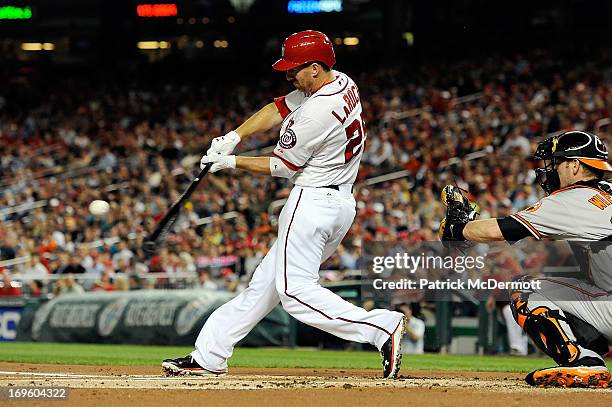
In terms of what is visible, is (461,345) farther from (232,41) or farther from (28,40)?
(28,40)

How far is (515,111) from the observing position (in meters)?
18.9

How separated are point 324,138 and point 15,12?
22.1 metres

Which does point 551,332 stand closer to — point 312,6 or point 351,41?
point 312,6

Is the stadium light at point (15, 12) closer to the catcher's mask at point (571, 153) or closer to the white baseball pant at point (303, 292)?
the white baseball pant at point (303, 292)

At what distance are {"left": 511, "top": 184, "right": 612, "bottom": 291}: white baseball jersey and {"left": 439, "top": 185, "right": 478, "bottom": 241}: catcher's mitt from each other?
30 centimetres

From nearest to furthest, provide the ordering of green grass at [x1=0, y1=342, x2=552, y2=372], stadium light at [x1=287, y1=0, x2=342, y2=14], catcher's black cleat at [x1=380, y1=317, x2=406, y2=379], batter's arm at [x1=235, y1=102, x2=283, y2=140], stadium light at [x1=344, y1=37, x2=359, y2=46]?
1. catcher's black cleat at [x1=380, y1=317, x2=406, y2=379]
2. batter's arm at [x1=235, y1=102, x2=283, y2=140]
3. green grass at [x1=0, y1=342, x2=552, y2=372]
4. stadium light at [x1=287, y1=0, x2=342, y2=14]
5. stadium light at [x1=344, y1=37, x2=359, y2=46]

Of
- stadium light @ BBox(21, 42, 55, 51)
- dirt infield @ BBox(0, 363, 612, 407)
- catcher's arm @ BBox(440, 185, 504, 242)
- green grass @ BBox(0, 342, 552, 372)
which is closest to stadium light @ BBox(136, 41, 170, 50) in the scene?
stadium light @ BBox(21, 42, 55, 51)

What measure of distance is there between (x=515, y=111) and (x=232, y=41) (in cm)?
1197

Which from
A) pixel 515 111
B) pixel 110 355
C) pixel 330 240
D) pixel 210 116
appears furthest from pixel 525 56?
pixel 330 240

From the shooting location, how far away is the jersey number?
6695 mm

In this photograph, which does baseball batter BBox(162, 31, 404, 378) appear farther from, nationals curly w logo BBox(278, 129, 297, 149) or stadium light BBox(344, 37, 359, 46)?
stadium light BBox(344, 37, 359, 46)

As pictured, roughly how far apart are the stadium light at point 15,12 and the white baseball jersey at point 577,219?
22901 mm

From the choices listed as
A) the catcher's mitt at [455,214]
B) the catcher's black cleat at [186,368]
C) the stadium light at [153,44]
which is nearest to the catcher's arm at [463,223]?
the catcher's mitt at [455,214]

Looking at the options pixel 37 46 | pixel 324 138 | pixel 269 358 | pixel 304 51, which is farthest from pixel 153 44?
pixel 324 138
